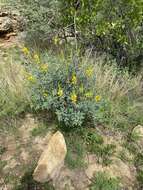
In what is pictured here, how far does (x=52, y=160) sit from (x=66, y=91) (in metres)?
1.03

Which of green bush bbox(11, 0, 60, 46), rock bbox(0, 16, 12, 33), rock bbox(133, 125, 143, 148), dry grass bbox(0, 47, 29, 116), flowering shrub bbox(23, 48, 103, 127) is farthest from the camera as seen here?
rock bbox(0, 16, 12, 33)

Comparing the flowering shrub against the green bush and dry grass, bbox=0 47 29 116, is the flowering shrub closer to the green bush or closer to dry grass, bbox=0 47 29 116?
dry grass, bbox=0 47 29 116

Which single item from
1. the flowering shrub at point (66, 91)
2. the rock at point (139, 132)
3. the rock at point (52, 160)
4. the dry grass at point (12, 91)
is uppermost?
the flowering shrub at point (66, 91)

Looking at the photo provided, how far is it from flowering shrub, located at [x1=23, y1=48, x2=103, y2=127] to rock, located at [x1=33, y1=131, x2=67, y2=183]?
14.2 inches

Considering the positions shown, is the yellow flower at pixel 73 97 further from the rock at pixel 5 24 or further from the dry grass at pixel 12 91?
the rock at pixel 5 24

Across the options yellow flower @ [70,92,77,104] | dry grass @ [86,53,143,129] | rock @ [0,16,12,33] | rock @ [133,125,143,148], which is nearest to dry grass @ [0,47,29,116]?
yellow flower @ [70,92,77,104]

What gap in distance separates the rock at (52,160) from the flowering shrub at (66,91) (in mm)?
360

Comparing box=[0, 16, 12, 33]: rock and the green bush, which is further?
box=[0, 16, 12, 33]: rock

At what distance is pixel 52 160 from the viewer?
3.51 metres

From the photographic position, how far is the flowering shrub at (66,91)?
13.2 ft

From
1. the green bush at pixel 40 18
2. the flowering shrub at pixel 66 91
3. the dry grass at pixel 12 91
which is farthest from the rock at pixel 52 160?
the green bush at pixel 40 18

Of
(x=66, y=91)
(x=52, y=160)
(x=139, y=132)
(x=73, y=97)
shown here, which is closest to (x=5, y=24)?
(x=66, y=91)

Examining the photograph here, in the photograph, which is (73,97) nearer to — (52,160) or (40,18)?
(52,160)

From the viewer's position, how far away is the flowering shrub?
402 cm
